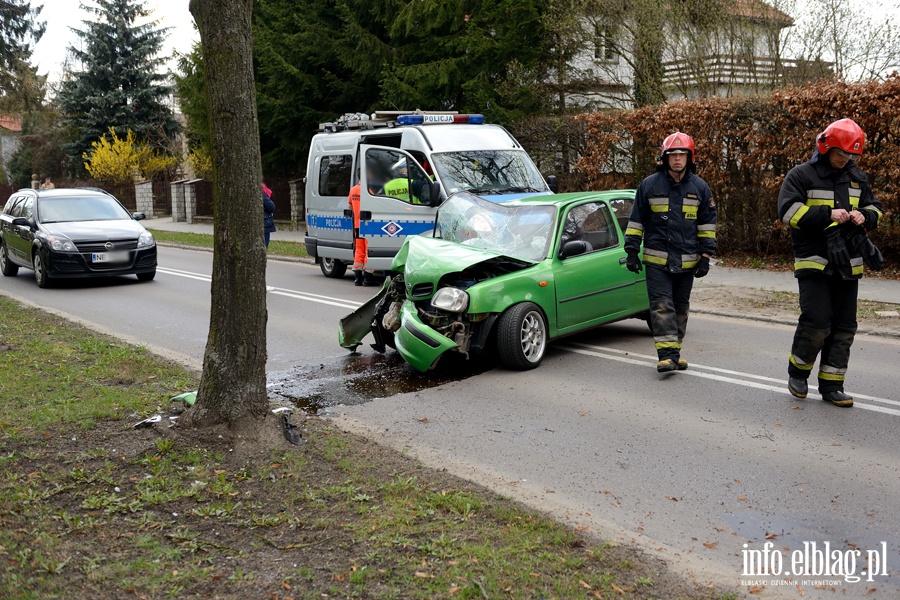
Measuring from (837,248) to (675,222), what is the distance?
1.49 meters

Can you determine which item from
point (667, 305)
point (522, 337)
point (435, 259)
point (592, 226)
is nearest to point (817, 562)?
point (667, 305)

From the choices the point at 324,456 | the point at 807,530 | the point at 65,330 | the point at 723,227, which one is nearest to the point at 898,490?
the point at 807,530

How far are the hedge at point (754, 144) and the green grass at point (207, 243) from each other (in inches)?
272

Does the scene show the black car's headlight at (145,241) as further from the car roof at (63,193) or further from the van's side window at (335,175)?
the van's side window at (335,175)

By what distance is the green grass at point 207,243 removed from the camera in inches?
797

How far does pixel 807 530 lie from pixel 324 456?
2.69m

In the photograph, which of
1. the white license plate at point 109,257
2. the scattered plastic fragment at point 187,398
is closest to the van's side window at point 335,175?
the white license plate at point 109,257

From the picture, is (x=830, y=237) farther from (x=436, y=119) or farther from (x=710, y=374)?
(x=436, y=119)

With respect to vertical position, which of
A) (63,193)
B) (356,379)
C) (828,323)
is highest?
(63,193)

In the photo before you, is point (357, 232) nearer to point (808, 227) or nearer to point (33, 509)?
point (808, 227)

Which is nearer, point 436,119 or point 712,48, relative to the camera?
point 436,119

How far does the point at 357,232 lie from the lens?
555 inches

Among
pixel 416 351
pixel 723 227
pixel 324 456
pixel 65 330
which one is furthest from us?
pixel 723 227

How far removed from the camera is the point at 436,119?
576 inches
